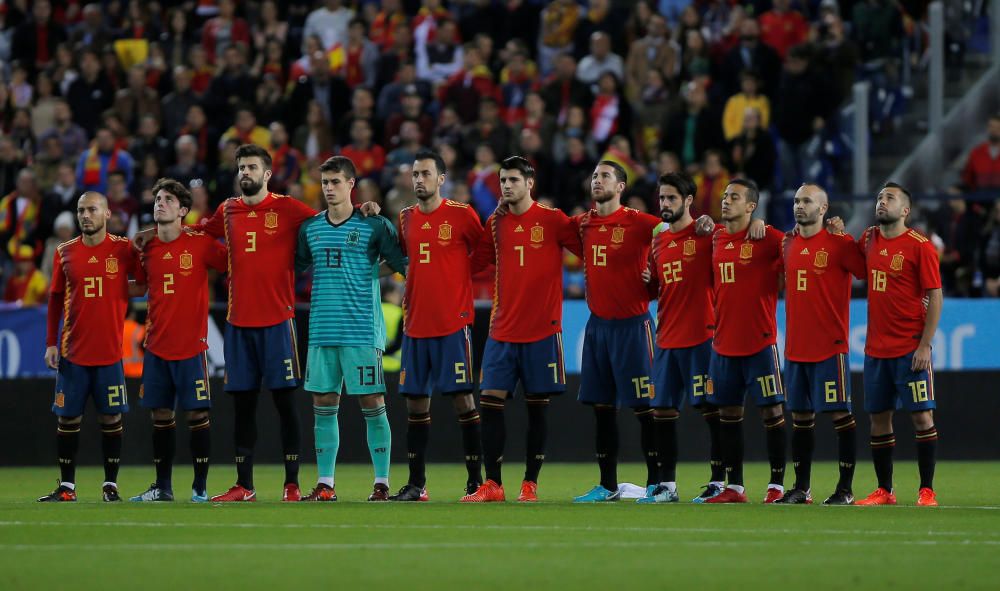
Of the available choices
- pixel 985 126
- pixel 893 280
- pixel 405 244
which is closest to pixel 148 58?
pixel 985 126

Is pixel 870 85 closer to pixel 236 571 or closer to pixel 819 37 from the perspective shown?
pixel 819 37

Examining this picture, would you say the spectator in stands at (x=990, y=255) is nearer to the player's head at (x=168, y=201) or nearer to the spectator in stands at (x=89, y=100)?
the player's head at (x=168, y=201)

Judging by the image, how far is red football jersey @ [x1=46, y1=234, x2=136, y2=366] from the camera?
13570 mm

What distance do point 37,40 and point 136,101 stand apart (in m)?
3.24

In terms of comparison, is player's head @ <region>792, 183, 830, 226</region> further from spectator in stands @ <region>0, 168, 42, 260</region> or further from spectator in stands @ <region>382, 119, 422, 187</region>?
spectator in stands @ <region>0, 168, 42, 260</region>

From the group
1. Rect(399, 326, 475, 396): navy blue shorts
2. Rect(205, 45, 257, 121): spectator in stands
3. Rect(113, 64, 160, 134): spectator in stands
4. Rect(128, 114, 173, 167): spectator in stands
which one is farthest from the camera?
Rect(113, 64, 160, 134): spectator in stands

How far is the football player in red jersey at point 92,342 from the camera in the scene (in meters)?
13.6

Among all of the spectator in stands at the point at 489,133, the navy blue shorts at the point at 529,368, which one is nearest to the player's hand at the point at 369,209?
the navy blue shorts at the point at 529,368

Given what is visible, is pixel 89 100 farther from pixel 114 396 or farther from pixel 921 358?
pixel 921 358

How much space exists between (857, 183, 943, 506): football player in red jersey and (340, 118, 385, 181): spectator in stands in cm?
1046

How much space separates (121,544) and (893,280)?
5949 millimetres

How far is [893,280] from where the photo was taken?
1284 centimetres

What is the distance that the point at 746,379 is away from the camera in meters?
13.2

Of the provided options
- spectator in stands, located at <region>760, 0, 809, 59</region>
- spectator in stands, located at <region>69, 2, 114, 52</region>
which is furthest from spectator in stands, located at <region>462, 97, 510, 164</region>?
spectator in stands, located at <region>69, 2, 114, 52</region>
